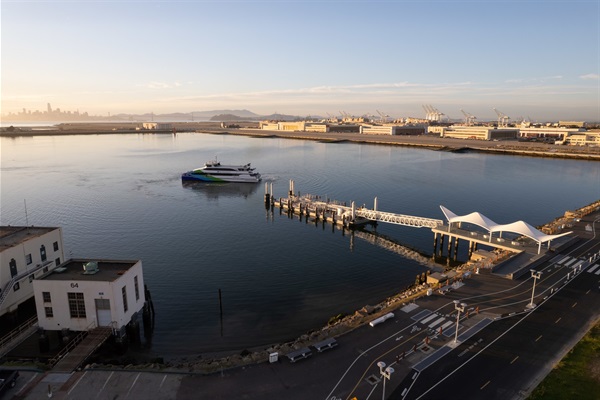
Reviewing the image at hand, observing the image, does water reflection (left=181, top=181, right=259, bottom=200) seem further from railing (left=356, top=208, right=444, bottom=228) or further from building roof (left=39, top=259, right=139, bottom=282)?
building roof (left=39, top=259, right=139, bottom=282)

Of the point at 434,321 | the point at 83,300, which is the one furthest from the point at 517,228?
the point at 83,300

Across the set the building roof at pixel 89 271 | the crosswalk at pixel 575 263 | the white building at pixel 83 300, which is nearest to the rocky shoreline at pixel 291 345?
the white building at pixel 83 300

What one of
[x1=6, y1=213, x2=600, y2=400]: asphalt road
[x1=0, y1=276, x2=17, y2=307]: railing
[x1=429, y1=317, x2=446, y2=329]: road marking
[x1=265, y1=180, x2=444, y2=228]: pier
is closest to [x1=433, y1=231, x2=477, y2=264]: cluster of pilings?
[x1=265, y1=180, x2=444, y2=228]: pier

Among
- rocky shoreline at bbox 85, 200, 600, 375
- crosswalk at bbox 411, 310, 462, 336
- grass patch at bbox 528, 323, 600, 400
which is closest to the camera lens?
grass patch at bbox 528, 323, 600, 400

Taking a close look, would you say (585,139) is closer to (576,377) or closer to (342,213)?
(342,213)

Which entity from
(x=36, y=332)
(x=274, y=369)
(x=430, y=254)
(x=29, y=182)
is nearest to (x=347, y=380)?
(x=274, y=369)

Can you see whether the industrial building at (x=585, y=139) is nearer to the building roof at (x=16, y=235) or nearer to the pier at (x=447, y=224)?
the pier at (x=447, y=224)
